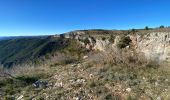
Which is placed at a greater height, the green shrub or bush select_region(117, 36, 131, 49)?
bush select_region(117, 36, 131, 49)

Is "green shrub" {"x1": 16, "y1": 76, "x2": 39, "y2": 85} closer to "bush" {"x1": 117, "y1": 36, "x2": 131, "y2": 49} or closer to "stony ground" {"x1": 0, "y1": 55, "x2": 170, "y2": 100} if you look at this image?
"stony ground" {"x1": 0, "y1": 55, "x2": 170, "y2": 100}

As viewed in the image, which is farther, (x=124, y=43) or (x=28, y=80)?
(x=124, y=43)

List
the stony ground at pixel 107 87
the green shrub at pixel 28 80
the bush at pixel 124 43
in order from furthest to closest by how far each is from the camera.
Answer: the bush at pixel 124 43
the green shrub at pixel 28 80
the stony ground at pixel 107 87

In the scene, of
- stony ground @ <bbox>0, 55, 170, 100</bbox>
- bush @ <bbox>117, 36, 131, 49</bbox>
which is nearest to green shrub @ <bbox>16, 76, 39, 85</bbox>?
stony ground @ <bbox>0, 55, 170, 100</bbox>

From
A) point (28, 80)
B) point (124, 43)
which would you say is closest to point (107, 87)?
point (28, 80)

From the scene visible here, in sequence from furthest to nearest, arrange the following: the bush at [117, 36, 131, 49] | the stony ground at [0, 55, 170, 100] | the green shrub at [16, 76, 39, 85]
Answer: the bush at [117, 36, 131, 49], the green shrub at [16, 76, 39, 85], the stony ground at [0, 55, 170, 100]

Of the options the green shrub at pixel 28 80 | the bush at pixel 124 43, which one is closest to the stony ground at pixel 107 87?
the green shrub at pixel 28 80

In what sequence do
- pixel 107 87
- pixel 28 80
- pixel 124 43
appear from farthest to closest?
pixel 124 43 < pixel 28 80 < pixel 107 87

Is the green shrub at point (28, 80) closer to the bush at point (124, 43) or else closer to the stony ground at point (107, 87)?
the stony ground at point (107, 87)

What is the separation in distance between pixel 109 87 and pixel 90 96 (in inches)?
41.0

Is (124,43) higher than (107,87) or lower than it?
higher

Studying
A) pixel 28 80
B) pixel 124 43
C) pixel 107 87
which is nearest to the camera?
pixel 107 87

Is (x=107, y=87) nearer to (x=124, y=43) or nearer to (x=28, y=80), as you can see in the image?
(x=28, y=80)

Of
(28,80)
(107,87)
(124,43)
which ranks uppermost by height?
A: (124,43)
